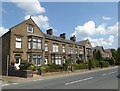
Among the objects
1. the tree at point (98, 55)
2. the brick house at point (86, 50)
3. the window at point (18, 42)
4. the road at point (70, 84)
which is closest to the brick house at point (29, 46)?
the window at point (18, 42)

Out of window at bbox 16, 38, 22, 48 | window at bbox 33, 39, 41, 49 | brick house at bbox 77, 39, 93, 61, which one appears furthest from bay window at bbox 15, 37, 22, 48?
brick house at bbox 77, 39, 93, 61

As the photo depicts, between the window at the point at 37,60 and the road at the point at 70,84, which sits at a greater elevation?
the window at the point at 37,60

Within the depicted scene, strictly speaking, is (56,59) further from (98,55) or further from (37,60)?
(98,55)

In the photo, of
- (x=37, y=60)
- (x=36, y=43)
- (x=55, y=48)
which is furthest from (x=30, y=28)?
(x=55, y=48)

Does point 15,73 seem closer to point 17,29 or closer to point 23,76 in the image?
point 23,76

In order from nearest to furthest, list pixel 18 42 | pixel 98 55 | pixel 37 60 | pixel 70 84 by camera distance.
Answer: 1. pixel 70 84
2. pixel 18 42
3. pixel 37 60
4. pixel 98 55

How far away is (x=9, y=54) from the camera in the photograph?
33438 millimetres

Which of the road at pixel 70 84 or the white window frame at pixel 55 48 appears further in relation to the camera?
the white window frame at pixel 55 48

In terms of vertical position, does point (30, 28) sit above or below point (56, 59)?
above

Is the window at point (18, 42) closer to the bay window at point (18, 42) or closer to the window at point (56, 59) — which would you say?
the bay window at point (18, 42)

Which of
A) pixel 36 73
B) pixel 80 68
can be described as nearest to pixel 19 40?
pixel 36 73

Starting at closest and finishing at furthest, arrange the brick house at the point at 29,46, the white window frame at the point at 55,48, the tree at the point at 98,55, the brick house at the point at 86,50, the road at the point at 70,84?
1. the road at the point at 70,84
2. the brick house at the point at 29,46
3. the white window frame at the point at 55,48
4. the brick house at the point at 86,50
5. the tree at the point at 98,55

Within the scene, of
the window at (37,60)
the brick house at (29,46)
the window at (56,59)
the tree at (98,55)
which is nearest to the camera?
the brick house at (29,46)

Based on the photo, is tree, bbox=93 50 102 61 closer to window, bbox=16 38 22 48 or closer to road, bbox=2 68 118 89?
window, bbox=16 38 22 48
